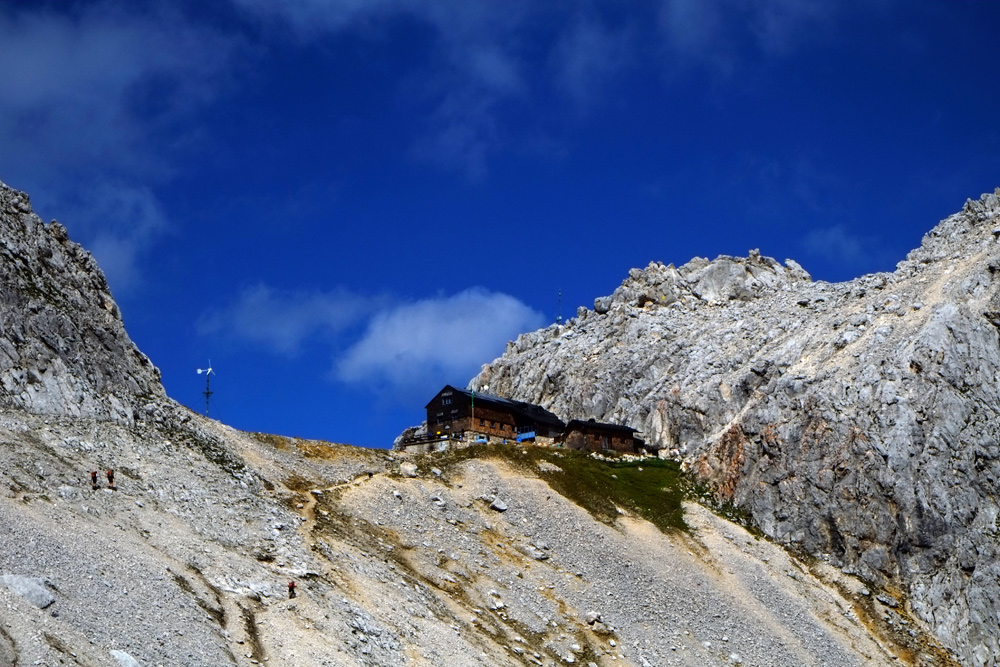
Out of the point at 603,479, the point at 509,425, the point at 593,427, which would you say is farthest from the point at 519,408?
the point at 603,479

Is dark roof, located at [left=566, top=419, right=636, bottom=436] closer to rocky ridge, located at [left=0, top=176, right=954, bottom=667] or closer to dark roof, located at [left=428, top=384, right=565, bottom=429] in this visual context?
dark roof, located at [left=428, top=384, right=565, bottom=429]

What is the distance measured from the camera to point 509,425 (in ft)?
A: 380

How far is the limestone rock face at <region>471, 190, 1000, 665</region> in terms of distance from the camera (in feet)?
292

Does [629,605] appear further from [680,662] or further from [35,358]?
[35,358]

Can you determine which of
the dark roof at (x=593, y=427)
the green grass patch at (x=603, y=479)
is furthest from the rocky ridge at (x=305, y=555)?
the dark roof at (x=593, y=427)

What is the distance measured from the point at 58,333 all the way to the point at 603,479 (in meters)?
47.8

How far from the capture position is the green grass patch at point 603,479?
3529 inches

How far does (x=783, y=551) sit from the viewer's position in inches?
3563

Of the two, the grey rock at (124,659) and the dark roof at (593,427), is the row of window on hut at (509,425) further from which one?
the grey rock at (124,659)

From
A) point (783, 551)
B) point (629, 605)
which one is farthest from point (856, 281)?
point (629, 605)

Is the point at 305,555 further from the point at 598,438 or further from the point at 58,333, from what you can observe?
the point at 598,438

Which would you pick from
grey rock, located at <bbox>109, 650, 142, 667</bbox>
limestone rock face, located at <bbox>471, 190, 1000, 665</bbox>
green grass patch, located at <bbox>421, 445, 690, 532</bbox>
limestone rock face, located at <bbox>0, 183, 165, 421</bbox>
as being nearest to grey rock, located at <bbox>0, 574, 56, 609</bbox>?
grey rock, located at <bbox>109, 650, 142, 667</bbox>

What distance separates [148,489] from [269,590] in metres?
12.2

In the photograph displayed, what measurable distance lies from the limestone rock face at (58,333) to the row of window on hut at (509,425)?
41356mm
